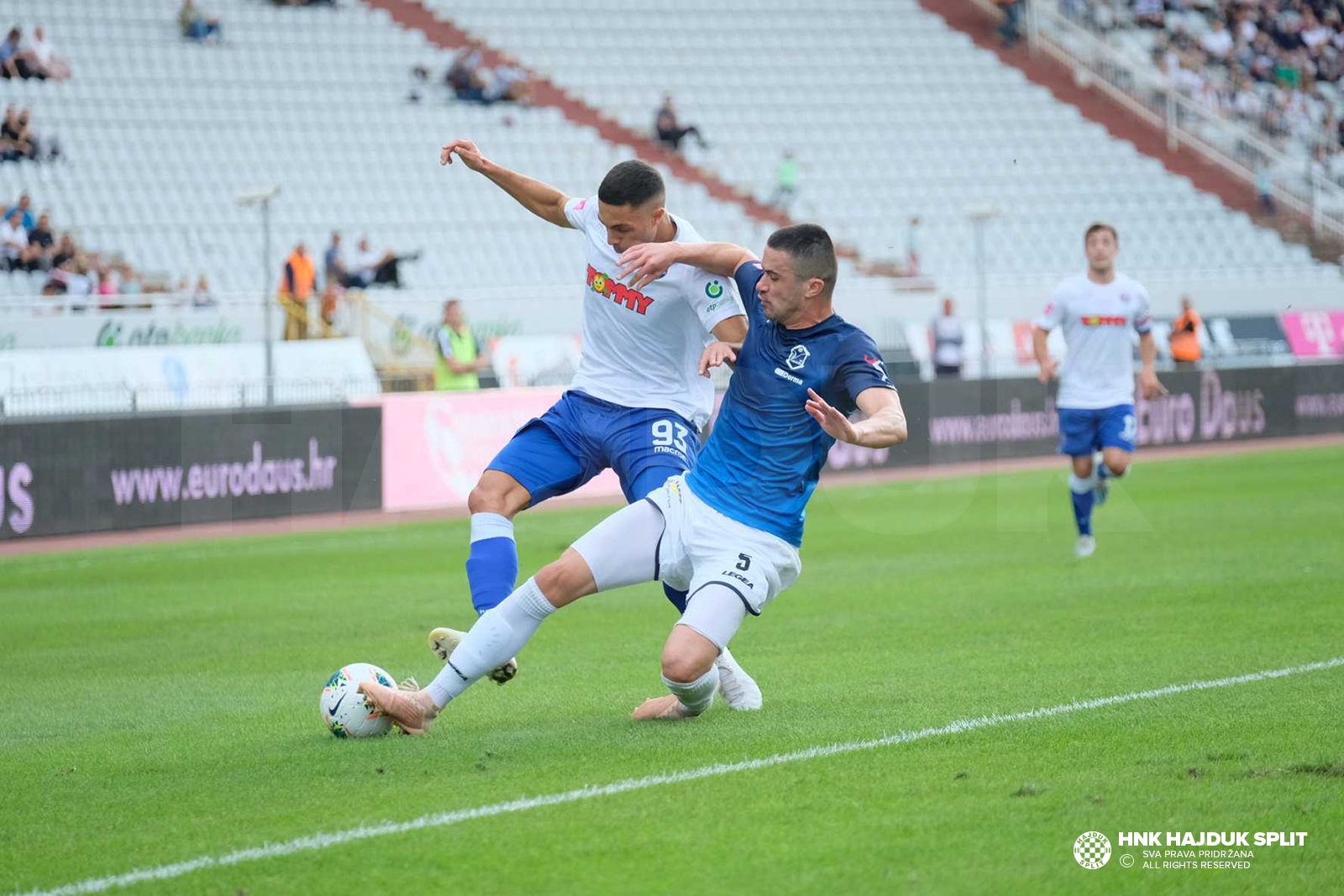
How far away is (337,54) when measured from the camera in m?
30.5

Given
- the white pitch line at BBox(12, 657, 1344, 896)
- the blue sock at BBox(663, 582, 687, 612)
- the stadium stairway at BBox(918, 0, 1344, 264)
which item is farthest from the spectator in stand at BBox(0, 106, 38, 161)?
the stadium stairway at BBox(918, 0, 1344, 264)

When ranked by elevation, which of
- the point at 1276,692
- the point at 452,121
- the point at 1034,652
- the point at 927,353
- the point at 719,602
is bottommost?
the point at 927,353

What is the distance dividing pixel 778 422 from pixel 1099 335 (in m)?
7.65

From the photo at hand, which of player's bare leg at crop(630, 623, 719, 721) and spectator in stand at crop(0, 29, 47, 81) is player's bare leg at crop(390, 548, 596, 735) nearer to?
player's bare leg at crop(630, 623, 719, 721)

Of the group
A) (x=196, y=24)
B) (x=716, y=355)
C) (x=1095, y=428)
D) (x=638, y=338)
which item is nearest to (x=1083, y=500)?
(x=1095, y=428)

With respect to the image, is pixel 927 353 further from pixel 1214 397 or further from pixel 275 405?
pixel 275 405

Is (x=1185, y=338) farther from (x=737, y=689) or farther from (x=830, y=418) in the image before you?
(x=830, y=418)

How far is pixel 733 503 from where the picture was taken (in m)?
6.50

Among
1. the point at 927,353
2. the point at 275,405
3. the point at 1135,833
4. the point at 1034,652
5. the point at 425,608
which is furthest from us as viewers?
the point at 927,353

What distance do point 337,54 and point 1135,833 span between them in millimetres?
27952

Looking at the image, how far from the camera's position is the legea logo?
1516 centimetres

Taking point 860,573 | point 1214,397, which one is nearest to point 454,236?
point 1214,397

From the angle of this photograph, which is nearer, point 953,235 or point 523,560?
point 523,560

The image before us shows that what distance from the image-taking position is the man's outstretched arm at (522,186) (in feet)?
25.5
